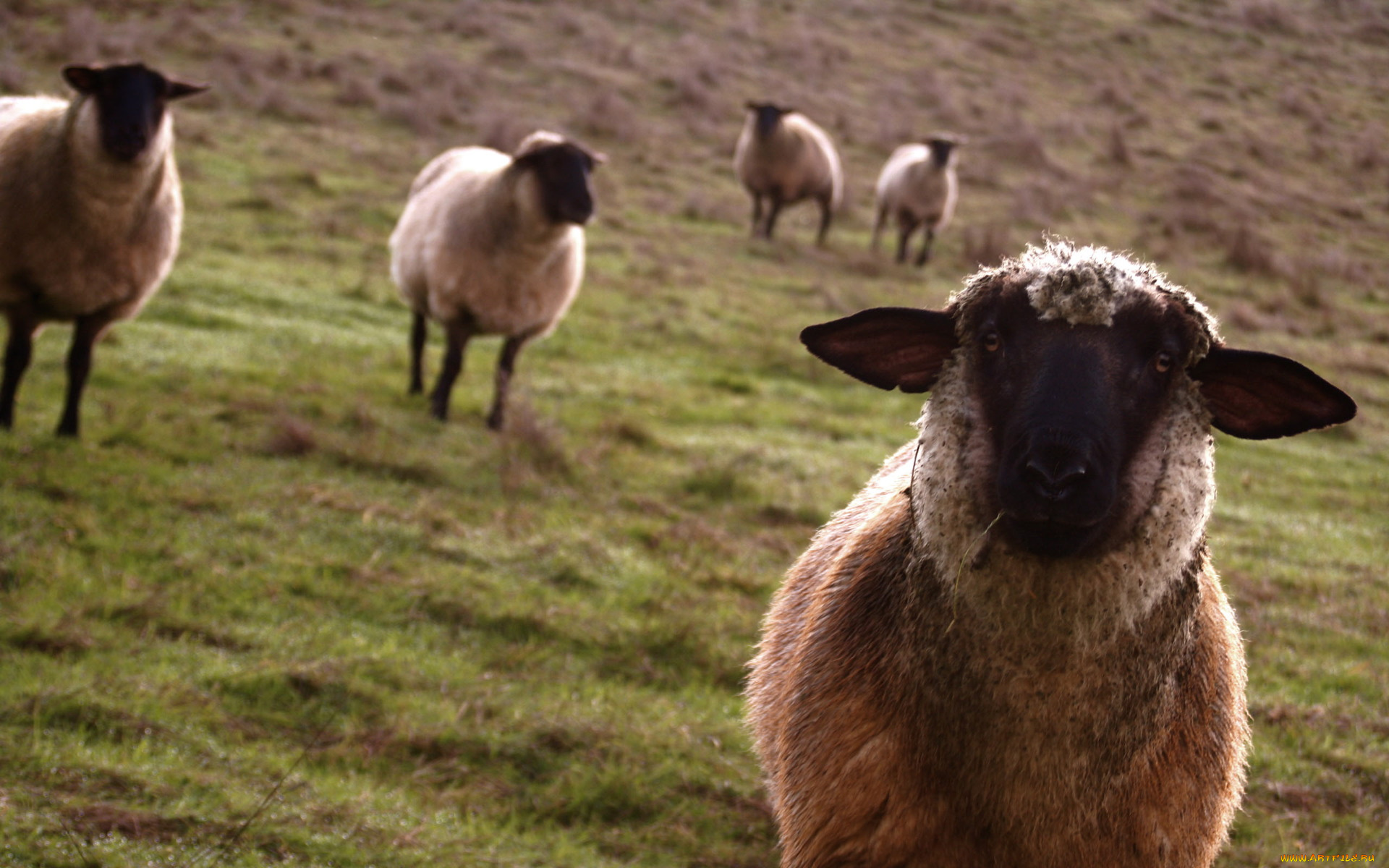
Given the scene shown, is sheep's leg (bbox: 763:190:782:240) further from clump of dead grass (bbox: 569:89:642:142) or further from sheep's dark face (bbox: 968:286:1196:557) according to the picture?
sheep's dark face (bbox: 968:286:1196:557)

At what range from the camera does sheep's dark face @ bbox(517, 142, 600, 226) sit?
26.1 feet

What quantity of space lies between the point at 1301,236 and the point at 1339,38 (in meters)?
19.8

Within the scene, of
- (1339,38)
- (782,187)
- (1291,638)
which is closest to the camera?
(1291,638)

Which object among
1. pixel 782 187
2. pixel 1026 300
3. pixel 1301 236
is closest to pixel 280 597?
pixel 1026 300

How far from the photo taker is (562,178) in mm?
8039

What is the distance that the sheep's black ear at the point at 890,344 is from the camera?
264 centimetres

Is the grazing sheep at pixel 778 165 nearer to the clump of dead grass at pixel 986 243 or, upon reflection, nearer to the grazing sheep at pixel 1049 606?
the clump of dead grass at pixel 986 243

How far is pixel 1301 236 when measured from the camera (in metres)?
19.8

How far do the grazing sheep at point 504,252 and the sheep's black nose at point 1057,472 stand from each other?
618cm

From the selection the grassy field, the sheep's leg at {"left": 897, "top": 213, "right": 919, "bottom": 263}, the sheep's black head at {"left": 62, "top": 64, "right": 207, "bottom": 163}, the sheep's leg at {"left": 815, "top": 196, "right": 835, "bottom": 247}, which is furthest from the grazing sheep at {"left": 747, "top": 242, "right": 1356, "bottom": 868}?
the sheep's leg at {"left": 815, "top": 196, "right": 835, "bottom": 247}

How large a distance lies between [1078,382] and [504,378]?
6400 millimetres

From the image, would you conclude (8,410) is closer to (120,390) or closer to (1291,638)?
(120,390)

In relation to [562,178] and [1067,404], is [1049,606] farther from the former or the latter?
[562,178]

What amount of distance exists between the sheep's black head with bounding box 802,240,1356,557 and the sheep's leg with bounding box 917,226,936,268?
48.4ft
